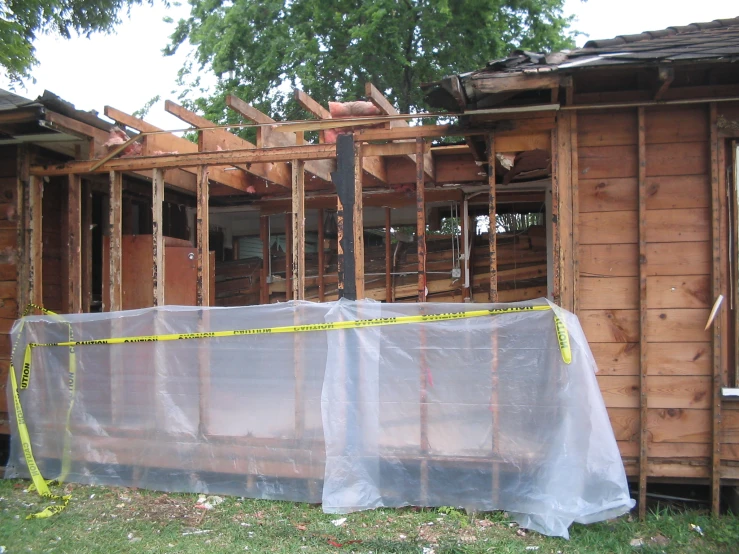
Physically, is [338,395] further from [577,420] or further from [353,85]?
[353,85]

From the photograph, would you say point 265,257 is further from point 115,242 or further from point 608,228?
point 608,228

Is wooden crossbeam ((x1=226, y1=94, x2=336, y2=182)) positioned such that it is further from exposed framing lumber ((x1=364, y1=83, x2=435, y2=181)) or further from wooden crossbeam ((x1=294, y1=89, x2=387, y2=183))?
exposed framing lumber ((x1=364, y1=83, x2=435, y2=181))

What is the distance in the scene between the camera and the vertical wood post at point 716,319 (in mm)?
4301

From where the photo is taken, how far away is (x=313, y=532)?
4.06 m

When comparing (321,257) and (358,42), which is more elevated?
(358,42)

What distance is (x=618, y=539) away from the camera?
154 inches

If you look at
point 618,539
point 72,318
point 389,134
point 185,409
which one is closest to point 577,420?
point 618,539

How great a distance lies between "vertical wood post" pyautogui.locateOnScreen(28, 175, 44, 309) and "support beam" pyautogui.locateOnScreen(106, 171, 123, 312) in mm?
813

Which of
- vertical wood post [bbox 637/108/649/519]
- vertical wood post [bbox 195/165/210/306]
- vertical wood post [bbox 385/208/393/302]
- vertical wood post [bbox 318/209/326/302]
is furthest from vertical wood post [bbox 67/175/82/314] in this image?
vertical wood post [bbox 637/108/649/519]

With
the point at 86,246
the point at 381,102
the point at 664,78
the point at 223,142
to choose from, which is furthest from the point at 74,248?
the point at 664,78

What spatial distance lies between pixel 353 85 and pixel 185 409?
1040 centimetres

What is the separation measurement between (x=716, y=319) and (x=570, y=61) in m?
2.24

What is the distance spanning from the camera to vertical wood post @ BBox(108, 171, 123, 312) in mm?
5389

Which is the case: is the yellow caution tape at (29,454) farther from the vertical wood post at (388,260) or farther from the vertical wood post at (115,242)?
the vertical wood post at (388,260)
